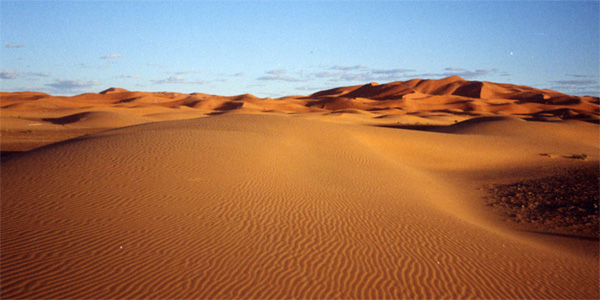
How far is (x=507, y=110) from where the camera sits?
209 feet

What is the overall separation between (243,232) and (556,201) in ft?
34.5

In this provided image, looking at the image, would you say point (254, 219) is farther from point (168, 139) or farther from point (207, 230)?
point (168, 139)

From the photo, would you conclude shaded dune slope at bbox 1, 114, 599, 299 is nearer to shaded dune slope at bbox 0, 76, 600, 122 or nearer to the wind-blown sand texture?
the wind-blown sand texture

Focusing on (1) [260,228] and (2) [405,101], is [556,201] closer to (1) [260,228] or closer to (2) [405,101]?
(1) [260,228]

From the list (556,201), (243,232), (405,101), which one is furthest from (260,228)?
(405,101)

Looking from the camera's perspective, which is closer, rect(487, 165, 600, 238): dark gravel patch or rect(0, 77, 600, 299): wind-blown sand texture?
rect(0, 77, 600, 299): wind-blown sand texture

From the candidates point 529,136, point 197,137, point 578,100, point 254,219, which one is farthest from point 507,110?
point 254,219

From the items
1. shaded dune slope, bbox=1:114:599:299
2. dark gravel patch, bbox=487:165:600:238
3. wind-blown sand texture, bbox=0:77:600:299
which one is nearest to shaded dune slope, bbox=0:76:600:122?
dark gravel patch, bbox=487:165:600:238

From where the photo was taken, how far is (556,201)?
12258mm

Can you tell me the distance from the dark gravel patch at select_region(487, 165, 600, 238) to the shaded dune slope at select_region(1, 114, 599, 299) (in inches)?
56.3

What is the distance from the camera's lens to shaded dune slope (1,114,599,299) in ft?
17.7

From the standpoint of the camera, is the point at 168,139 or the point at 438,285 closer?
the point at 438,285

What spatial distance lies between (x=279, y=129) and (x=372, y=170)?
5.77m

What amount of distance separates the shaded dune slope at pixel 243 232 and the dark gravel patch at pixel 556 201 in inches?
56.3
